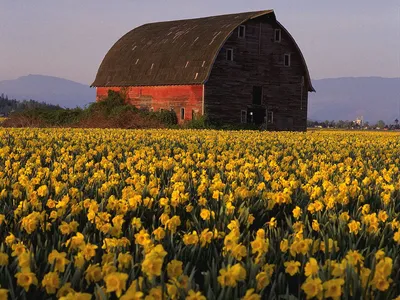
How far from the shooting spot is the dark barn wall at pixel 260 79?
4612cm

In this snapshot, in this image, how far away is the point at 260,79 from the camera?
49.1 meters

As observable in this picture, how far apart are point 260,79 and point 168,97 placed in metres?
7.69

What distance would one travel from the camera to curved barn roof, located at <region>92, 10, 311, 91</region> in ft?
151

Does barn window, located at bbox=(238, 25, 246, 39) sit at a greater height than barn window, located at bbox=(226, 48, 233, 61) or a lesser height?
greater

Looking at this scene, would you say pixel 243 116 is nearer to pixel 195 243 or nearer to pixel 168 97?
pixel 168 97

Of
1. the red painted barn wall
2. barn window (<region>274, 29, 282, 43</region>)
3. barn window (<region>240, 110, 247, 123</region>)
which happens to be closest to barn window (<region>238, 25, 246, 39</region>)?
barn window (<region>274, 29, 282, 43</region>)

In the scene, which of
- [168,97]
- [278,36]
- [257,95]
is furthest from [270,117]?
[168,97]

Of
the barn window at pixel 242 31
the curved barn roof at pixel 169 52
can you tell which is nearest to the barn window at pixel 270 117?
the barn window at pixel 242 31

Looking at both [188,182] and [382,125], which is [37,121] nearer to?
[188,182]

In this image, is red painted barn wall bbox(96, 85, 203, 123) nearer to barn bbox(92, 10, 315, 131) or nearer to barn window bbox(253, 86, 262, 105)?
barn bbox(92, 10, 315, 131)

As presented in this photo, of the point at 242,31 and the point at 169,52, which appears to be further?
the point at 169,52

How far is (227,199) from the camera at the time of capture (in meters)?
6.15

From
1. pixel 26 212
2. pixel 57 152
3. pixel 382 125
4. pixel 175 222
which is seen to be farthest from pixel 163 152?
pixel 382 125

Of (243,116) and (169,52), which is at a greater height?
(169,52)
